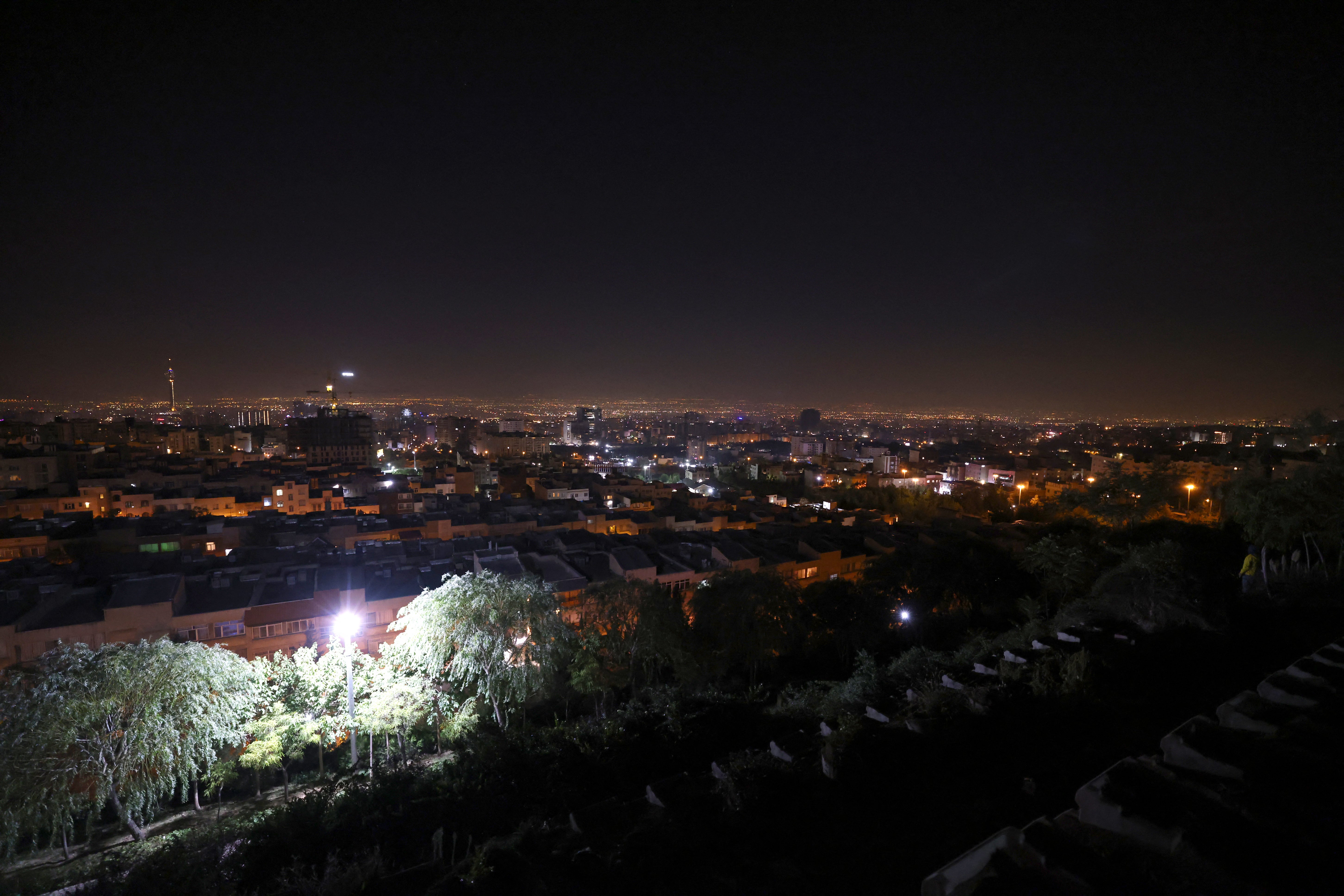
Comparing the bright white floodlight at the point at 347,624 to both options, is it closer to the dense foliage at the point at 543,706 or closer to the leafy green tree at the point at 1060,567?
the dense foliage at the point at 543,706

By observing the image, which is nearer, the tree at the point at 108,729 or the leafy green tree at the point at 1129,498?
the tree at the point at 108,729

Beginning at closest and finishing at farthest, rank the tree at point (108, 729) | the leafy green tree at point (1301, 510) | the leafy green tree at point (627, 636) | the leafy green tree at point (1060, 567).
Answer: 1. the tree at point (108, 729)
2. the leafy green tree at point (1301, 510)
3. the leafy green tree at point (627, 636)
4. the leafy green tree at point (1060, 567)

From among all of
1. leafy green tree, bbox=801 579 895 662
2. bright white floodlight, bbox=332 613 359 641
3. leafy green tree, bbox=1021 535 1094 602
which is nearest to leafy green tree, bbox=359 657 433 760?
bright white floodlight, bbox=332 613 359 641

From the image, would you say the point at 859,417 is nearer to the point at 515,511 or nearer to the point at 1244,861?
the point at 515,511

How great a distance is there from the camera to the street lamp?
7.42 metres

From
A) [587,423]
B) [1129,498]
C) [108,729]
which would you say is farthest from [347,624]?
[587,423]

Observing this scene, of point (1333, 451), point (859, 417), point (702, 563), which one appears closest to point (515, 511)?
point (702, 563)

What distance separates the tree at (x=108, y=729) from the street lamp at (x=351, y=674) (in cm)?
136

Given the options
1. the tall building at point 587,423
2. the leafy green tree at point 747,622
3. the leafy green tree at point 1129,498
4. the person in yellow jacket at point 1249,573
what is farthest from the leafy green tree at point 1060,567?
the tall building at point 587,423

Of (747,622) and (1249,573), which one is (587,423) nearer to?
(747,622)

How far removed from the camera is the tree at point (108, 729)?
6.39 m

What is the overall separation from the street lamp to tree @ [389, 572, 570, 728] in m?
0.70

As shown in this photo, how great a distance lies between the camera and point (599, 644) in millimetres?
10328

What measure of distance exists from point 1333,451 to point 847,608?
846 centimetres
